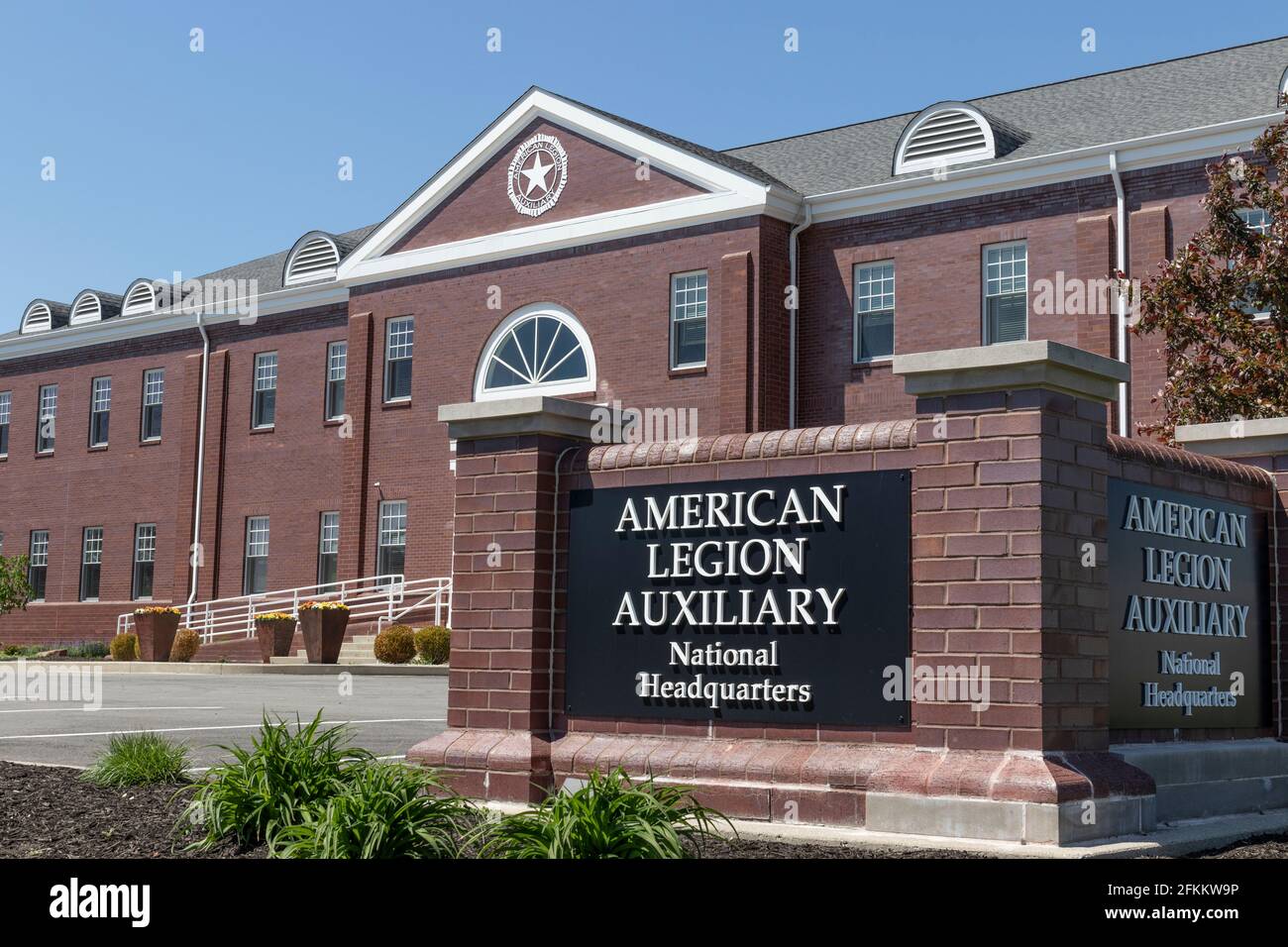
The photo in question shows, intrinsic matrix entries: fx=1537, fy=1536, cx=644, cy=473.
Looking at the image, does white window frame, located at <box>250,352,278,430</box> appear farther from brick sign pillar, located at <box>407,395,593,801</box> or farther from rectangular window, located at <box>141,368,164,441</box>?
brick sign pillar, located at <box>407,395,593,801</box>

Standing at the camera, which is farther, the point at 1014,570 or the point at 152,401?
the point at 152,401

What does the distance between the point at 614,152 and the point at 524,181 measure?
236 cm

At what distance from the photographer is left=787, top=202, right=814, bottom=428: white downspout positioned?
2894 centimetres

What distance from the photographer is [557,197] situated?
31.4m

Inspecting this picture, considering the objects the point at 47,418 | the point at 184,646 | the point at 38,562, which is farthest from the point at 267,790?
the point at 47,418

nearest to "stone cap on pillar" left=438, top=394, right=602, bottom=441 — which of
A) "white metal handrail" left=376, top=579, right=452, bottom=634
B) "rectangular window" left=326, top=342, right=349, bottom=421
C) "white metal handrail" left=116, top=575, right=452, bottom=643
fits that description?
"white metal handrail" left=376, top=579, right=452, bottom=634

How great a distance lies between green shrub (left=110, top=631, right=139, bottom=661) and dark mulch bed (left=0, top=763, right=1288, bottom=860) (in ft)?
87.1

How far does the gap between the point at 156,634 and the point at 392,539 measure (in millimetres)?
5510

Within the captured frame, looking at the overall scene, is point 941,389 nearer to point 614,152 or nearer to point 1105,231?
point 1105,231

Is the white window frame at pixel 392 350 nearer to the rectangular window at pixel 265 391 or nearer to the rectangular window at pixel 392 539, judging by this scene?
the rectangular window at pixel 392 539

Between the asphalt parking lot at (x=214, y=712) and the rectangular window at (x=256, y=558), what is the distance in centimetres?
1108

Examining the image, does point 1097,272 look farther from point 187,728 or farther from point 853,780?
point 853,780

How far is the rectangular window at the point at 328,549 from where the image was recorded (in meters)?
36.0
